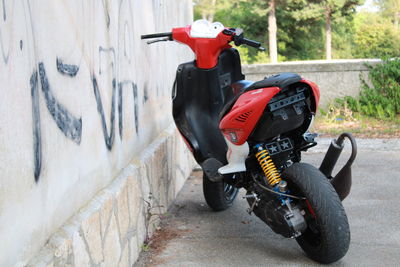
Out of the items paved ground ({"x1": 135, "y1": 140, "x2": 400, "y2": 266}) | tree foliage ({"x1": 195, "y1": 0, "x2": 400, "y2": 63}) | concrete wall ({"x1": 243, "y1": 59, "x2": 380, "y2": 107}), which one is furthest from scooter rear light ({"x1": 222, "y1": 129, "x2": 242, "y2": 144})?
tree foliage ({"x1": 195, "y1": 0, "x2": 400, "y2": 63})

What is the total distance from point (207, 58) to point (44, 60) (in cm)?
215

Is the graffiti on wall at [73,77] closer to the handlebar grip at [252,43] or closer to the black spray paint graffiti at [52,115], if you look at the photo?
the black spray paint graffiti at [52,115]

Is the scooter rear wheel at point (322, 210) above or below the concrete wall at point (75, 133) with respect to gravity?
below

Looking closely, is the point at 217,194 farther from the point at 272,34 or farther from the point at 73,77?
the point at 272,34

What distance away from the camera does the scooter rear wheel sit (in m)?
3.46

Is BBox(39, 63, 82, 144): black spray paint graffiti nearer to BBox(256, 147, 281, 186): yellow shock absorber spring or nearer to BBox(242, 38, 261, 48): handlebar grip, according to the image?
BBox(256, 147, 281, 186): yellow shock absorber spring

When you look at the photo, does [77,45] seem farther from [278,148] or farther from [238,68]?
[238,68]

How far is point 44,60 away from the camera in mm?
2633

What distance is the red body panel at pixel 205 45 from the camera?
4.49m

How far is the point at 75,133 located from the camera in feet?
9.91

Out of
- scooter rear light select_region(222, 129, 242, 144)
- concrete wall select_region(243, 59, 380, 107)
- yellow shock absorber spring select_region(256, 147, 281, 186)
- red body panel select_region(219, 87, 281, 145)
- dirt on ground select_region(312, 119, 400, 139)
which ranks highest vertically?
red body panel select_region(219, 87, 281, 145)

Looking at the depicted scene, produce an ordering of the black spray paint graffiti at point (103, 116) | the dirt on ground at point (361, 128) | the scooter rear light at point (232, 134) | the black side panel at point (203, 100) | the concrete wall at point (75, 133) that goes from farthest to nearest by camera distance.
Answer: the dirt on ground at point (361, 128)
the black side panel at point (203, 100)
the scooter rear light at point (232, 134)
the black spray paint graffiti at point (103, 116)
the concrete wall at point (75, 133)

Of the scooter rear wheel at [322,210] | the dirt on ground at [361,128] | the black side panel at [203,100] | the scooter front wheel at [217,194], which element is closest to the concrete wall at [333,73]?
the dirt on ground at [361,128]

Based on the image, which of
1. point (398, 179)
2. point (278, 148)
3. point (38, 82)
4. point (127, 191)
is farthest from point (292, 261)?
point (398, 179)
